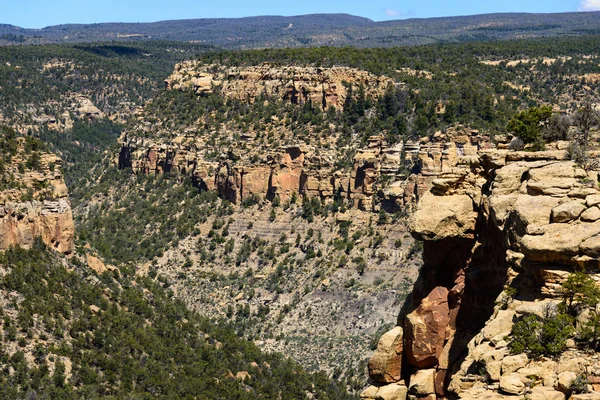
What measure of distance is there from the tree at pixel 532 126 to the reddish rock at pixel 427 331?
7.30 metres

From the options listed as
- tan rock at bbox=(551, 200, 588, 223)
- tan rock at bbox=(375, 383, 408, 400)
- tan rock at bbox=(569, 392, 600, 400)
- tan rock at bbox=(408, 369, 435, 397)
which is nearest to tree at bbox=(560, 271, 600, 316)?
tan rock at bbox=(551, 200, 588, 223)

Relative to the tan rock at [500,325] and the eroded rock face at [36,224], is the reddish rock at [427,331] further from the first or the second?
the eroded rock face at [36,224]

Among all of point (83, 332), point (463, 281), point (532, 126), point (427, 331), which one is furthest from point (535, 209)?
point (83, 332)

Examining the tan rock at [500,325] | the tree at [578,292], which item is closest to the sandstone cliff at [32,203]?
the tan rock at [500,325]

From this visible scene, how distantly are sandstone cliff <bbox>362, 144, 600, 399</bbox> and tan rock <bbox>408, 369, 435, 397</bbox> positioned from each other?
41 millimetres

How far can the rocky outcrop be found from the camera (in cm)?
13388

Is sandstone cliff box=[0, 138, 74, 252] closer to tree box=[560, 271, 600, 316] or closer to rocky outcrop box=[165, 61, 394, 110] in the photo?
rocky outcrop box=[165, 61, 394, 110]

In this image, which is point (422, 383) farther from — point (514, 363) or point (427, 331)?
point (514, 363)

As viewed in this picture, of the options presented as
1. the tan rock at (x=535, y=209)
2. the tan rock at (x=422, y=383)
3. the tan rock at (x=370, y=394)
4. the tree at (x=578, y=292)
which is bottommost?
the tan rock at (x=370, y=394)

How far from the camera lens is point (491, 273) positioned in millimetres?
35500

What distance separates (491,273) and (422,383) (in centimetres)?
418

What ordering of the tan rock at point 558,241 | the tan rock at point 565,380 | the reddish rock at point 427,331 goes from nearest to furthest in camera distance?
the tan rock at point 565,380, the tan rock at point 558,241, the reddish rock at point 427,331

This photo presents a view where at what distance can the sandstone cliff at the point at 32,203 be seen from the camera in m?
81.6

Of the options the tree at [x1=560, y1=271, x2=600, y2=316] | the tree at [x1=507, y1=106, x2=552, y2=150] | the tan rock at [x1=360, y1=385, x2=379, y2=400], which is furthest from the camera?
the tree at [x1=507, y1=106, x2=552, y2=150]
